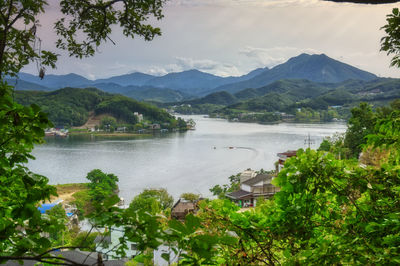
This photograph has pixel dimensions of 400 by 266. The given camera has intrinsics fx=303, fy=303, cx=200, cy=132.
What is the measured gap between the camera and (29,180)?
99cm

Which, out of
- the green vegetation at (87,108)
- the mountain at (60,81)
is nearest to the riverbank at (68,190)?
the green vegetation at (87,108)

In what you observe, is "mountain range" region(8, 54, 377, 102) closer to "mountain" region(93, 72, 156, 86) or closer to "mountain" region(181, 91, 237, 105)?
"mountain" region(93, 72, 156, 86)

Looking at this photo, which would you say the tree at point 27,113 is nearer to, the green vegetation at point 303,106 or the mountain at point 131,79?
the green vegetation at point 303,106

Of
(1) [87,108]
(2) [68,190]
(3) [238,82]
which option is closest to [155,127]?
(1) [87,108]

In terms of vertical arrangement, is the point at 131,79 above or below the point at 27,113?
above

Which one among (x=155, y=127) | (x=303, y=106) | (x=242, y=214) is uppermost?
(x=303, y=106)

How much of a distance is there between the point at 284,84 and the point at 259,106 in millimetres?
50268

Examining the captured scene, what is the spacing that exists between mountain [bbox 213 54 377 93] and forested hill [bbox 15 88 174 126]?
4332 inches

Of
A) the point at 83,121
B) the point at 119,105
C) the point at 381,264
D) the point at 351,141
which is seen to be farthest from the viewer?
the point at 119,105

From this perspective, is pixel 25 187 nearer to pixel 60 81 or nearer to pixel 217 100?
pixel 217 100

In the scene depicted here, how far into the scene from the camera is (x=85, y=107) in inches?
2052

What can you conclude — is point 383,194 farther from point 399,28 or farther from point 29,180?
point 29,180

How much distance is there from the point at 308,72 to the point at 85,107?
150 m

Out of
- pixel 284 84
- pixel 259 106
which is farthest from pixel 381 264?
pixel 284 84
